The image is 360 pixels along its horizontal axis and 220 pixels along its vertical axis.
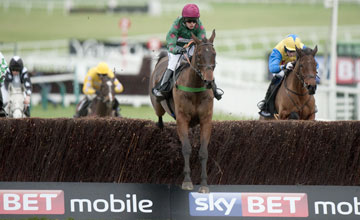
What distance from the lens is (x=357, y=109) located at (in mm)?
17766

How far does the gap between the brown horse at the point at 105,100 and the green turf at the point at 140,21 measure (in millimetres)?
30308

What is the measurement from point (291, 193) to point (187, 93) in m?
1.49

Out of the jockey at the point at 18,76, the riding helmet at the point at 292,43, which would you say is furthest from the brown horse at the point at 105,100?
the riding helmet at the point at 292,43

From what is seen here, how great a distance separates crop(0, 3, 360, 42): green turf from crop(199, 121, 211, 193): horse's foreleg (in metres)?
36.0

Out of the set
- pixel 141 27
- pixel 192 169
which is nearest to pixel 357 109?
pixel 192 169

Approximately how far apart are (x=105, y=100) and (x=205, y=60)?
590 cm

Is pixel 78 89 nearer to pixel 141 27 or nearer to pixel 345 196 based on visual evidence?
pixel 345 196

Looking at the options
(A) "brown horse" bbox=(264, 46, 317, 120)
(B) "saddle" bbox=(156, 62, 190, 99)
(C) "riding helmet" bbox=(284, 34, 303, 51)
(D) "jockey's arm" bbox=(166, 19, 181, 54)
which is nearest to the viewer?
(B) "saddle" bbox=(156, 62, 190, 99)

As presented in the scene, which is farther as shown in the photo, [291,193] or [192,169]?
[192,169]

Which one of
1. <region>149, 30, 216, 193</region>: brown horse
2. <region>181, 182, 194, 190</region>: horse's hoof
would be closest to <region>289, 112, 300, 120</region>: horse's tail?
<region>149, 30, 216, 193</region>: brown horse

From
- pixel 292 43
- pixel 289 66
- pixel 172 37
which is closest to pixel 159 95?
pixel 172 37

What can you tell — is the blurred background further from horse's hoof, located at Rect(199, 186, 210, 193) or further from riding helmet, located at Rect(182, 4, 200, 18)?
horse's hoof, located at Rect(199, 186, 210, 193)

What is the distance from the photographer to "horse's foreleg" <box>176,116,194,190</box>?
24.0ft

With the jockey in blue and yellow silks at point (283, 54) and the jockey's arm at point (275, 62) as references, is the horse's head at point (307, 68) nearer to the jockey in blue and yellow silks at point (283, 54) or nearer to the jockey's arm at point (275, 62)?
the jockey in blue and yellow silks at point (283, 54)
